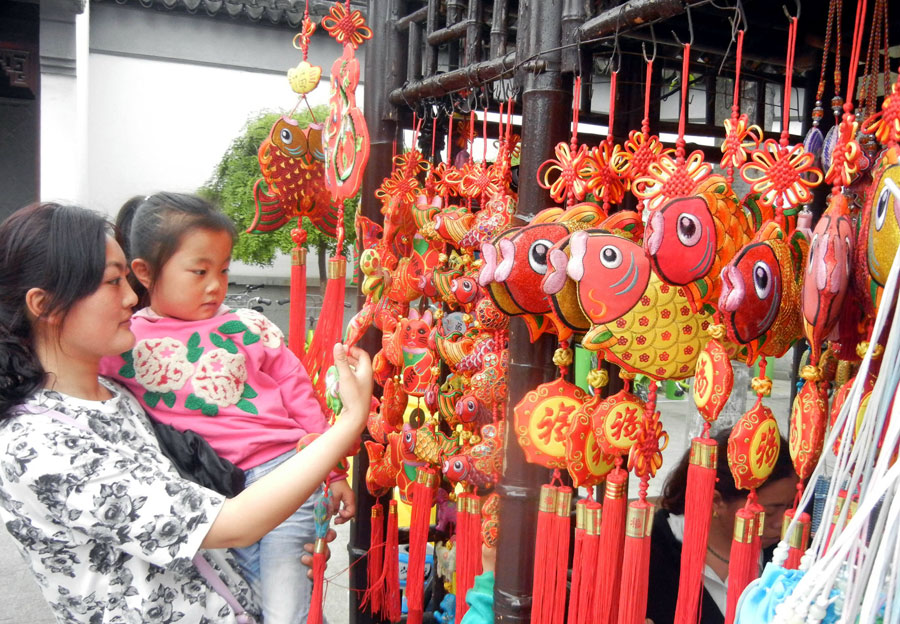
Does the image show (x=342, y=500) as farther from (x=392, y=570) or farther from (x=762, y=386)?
(x=762, y=386)

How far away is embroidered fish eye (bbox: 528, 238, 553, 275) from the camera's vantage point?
3.40 feet

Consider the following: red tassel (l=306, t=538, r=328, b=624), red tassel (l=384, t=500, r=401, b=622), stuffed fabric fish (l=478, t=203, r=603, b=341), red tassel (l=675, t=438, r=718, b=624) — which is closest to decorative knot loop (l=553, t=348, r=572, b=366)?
stuffed fabric fish (l=478, t=203, r=603, b=341)

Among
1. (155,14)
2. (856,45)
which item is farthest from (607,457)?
(155,14)

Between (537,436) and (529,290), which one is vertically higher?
(529,290)

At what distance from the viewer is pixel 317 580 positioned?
1.19m

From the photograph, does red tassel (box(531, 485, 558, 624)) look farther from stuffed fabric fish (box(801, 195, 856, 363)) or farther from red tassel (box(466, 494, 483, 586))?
stuffed fabric fish (box(801, 195, 856, 363))

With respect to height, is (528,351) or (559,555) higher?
(528,351)

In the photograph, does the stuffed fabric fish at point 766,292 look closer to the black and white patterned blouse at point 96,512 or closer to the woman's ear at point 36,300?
the black and white patterned blouse at point 96,512

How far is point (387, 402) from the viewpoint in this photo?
1663mm

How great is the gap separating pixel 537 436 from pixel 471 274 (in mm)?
397

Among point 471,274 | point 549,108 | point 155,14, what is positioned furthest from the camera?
point 155,14

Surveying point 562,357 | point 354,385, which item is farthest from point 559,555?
point 354,385

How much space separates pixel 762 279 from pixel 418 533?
3.31 ft

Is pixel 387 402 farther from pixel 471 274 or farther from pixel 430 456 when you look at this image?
pixel 471 274
